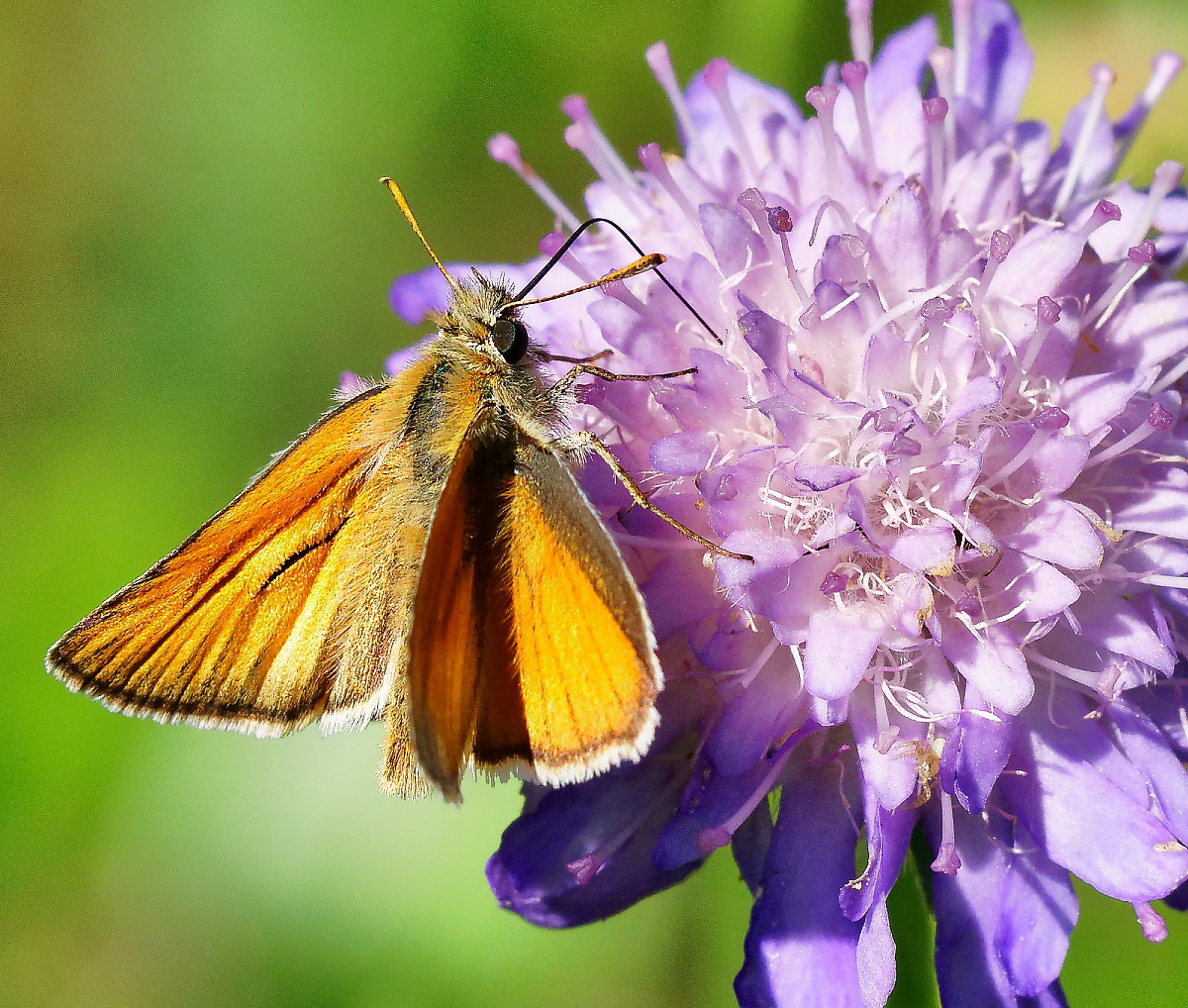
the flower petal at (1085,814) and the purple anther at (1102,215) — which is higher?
the purple anther at (1102,215)

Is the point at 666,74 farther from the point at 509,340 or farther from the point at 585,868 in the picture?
the point at 585,868

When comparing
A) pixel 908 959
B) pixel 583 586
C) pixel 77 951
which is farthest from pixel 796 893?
pixel 77 951

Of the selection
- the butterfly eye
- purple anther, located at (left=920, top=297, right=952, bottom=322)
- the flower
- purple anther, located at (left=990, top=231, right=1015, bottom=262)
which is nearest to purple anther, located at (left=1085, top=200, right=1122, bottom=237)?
the flower

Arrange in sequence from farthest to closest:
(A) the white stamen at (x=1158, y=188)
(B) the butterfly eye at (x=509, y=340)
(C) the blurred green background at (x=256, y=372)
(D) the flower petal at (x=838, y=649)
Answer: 1. (C) the blurred green background at (x=256, y=372)
2. (A) the white stamen at (x=1158, y=188)
3. (B) the butterfly eye at (x=509, y=340)
4. (D) the flower petal at (x=838, y=649)

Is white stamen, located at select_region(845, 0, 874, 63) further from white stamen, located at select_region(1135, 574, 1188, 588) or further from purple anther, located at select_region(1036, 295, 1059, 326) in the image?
white stamen, located at select_region(1135, 574, 1188, 588)

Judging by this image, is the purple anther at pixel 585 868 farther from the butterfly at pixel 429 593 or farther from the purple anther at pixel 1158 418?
the purple anther at pixel 1158 418

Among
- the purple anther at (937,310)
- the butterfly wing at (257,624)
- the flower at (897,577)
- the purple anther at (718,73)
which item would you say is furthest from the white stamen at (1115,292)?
the butterfly wing at (257,624)
